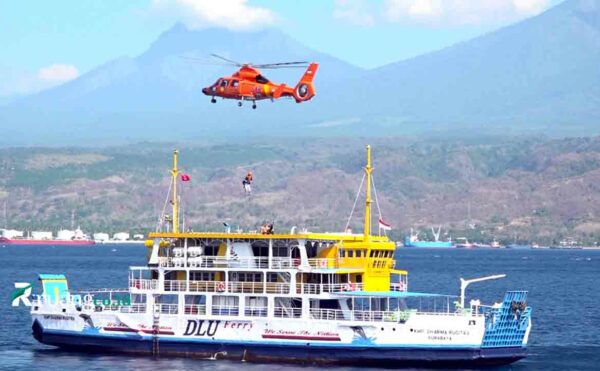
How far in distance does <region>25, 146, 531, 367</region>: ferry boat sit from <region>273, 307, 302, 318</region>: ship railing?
0.04 meters

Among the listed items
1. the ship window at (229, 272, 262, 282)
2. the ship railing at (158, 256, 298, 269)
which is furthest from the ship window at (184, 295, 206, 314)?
the ship window at (229, 272, 262, 282)

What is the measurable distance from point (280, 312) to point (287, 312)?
0.41m

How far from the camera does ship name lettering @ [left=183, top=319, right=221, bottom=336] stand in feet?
171

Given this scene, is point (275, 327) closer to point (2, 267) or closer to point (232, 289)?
point (232, 289)

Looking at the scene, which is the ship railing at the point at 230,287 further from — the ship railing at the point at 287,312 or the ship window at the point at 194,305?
the ship railing at the point at 287,312

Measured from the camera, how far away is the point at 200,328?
5222 cm

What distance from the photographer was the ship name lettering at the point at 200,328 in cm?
5203

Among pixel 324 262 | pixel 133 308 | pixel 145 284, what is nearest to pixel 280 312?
pixel 324 262

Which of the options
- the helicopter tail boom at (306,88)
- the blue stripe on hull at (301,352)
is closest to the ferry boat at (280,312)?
the blue stripe on hull at (301,352)

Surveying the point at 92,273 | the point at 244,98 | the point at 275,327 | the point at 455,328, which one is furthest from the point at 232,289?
the point at 92,273

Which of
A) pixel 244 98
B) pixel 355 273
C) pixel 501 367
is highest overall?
pixel 244 98

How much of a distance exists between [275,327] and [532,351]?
11.9 metres

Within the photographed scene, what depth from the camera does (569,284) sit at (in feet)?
376

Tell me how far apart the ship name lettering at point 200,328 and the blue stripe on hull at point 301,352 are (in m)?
0.32
